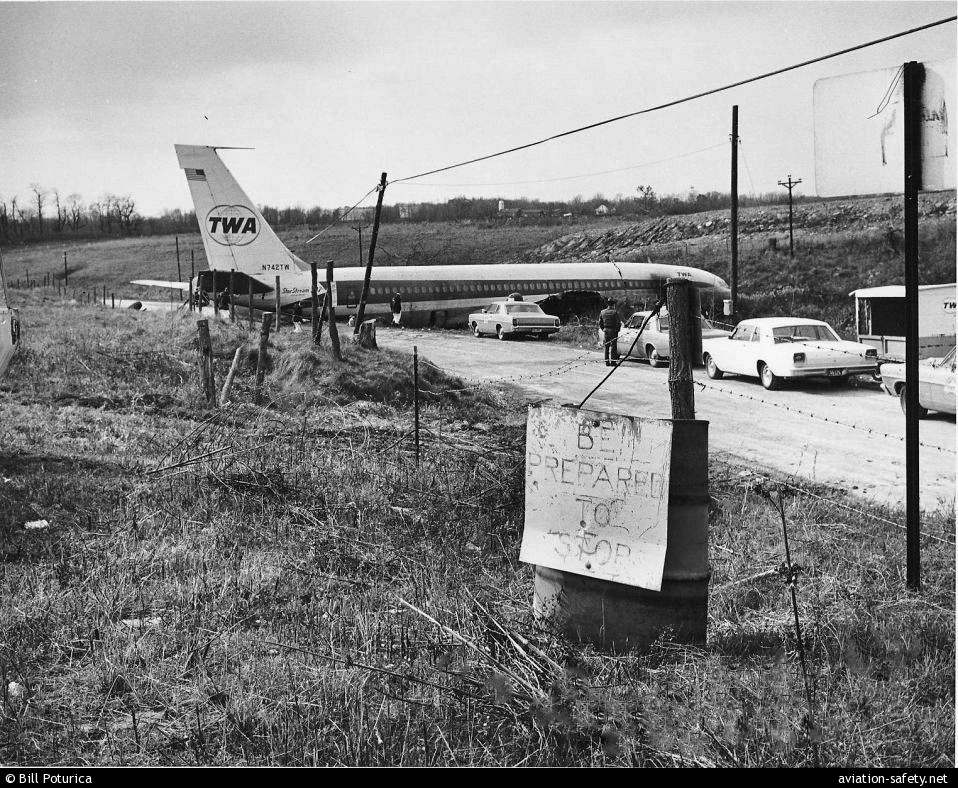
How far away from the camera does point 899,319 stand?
2706cm

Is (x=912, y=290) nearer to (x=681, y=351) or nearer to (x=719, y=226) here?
(x=681, y=351)

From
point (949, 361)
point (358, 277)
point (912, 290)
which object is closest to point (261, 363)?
point (949, 361)

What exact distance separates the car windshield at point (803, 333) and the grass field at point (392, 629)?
8.98 metres

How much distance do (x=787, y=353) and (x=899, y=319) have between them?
1082cm

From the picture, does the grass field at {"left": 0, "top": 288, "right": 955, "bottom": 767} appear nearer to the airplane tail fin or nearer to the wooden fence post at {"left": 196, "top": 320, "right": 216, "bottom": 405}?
the wooden fence post at {"left": 196, "top": 320, "right": 216, "bottom": 405}

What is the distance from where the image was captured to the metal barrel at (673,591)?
510cm

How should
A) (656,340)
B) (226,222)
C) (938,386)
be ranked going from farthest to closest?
(226,222) < (656,340) < (938,386)

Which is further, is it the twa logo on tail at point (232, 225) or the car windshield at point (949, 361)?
the twa logo on tail at point (232, 225)

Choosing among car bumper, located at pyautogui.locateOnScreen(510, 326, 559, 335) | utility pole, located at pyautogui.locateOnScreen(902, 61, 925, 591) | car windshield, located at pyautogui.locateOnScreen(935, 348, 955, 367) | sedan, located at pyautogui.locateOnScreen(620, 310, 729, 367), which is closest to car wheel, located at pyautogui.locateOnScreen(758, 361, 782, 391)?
sedan, located at pyautogui.locateOnScreen(620, 310, 729, 367)

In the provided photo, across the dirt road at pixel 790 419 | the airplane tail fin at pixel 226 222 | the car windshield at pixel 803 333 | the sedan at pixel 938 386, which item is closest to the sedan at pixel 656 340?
the dirt road at pixel 790 419

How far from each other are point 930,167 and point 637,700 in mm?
3308

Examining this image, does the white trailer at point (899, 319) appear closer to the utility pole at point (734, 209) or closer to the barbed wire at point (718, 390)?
the utility pole at point (734, 209)

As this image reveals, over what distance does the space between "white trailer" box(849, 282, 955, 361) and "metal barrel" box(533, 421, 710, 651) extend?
67.7 feet

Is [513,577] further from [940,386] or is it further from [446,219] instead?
[446,219]
